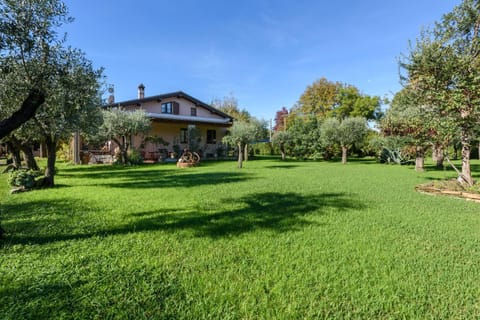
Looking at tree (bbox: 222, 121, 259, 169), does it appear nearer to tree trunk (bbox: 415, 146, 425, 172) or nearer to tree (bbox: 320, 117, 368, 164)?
tree (bbox: 320, 117, 368, 164)

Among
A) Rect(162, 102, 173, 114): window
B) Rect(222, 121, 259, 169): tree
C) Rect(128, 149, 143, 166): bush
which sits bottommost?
Rect(128, 149, 143, 166): bush

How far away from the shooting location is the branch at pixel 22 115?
3.07 m

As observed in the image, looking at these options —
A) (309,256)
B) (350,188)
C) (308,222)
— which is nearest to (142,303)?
(309,256)

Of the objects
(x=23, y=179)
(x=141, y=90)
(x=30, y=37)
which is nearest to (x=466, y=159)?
(x=30, y=37)

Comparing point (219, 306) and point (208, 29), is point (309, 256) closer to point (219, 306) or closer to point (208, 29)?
point (219, 306)

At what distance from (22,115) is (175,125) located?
1804cm

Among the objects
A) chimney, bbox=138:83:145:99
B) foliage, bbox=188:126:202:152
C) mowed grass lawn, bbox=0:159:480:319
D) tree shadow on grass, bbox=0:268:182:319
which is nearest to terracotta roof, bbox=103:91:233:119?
chimney, bbox=138:83:145:99

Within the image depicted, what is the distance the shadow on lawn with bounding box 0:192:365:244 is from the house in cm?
1419

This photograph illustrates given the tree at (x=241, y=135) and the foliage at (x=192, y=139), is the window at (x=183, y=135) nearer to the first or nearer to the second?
the foliage at (x=192, y=139)

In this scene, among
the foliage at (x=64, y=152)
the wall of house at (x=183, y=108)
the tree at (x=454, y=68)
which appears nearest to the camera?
the tree at (x=454, y=68)

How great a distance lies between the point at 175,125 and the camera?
68.5ft

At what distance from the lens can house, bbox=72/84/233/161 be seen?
18812 mm

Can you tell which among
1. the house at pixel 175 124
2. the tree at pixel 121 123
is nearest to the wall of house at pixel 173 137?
the house at pixel 175 124

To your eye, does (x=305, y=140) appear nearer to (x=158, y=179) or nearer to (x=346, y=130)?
(x=346, y=130)
